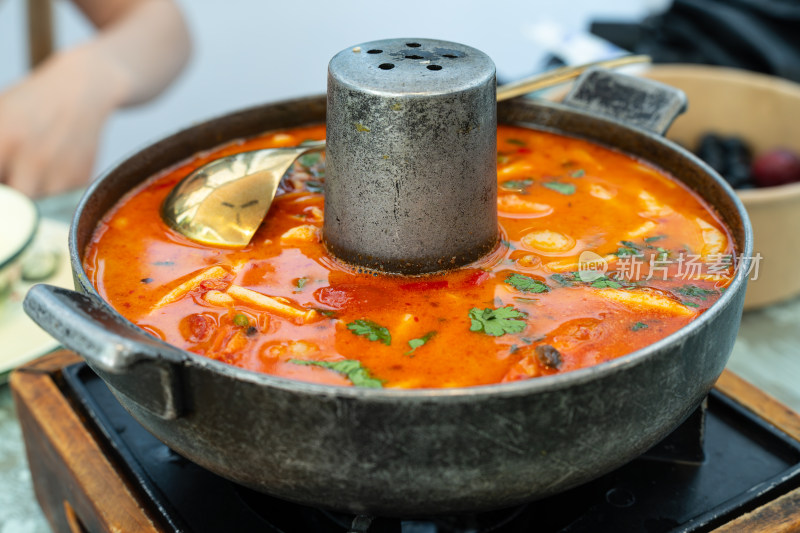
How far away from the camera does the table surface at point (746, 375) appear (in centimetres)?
174

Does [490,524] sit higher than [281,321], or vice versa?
[281,321]

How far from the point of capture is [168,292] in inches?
53.5

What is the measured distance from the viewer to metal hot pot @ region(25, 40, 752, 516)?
943 mm

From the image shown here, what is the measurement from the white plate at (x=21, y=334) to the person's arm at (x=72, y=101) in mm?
903

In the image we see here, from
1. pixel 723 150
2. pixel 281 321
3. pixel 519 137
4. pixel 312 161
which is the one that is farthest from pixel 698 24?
pixel 281 321

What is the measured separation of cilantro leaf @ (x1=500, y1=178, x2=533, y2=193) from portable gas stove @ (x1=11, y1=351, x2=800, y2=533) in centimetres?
60

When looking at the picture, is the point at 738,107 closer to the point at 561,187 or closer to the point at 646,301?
the point at 561,187

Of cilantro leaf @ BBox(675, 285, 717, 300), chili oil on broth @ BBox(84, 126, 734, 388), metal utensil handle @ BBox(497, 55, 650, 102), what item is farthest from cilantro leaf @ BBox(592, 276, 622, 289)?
metal utensil handle @ BBox(497, 55, 650, 102)

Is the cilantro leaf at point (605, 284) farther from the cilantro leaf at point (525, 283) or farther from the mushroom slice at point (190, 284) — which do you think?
the mushroom slice at point (190, 284)

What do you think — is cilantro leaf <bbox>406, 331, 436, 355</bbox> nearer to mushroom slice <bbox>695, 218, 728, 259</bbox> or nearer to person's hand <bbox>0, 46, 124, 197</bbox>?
mushroom slice <bbox>695, 218, 728, 259</bbox>

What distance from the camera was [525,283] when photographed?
4.54 feet

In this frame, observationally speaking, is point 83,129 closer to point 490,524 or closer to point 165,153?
point 165,153

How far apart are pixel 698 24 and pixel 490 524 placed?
2878mm

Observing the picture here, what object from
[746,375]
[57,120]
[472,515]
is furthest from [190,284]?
[57,120]
